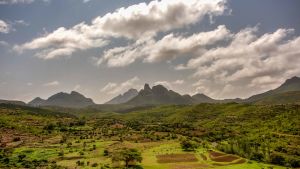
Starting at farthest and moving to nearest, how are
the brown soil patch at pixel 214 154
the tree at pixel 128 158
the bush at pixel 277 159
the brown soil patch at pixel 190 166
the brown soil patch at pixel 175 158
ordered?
the brown soil patch at pixel 214 154 → the bush at pixel 277 159 → the brown soil patch at pixel 175 158 → the tree at pixel 128 158 → the brown soil patch at pixel 190 166

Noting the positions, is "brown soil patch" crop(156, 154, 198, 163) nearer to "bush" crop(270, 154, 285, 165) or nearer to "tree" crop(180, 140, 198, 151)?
"tree" crop(180, 140, 198, 151)

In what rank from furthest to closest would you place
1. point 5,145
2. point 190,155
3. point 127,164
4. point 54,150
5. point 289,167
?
1. point 5,145
2. point 54,150
3. point 190,155
4. point 289,167
5. point 127,164

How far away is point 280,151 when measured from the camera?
590 ft

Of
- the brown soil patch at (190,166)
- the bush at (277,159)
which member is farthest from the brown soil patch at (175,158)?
the bush at (277,159)

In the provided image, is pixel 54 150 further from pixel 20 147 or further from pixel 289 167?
pixel 289 167

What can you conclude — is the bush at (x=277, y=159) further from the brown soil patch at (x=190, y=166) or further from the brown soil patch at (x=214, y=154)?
the brown soil patch at (x=190, y=166)

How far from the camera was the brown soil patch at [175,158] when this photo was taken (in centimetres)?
14550

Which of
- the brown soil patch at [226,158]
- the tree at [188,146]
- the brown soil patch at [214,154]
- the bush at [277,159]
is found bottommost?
the bush at [277,159]

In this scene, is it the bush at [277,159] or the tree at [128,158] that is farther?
the bush at [277,159]

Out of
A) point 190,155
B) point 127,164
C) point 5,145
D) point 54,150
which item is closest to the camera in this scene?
point 127,164

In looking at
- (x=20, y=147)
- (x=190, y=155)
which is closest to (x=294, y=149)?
(x=190, y=155)

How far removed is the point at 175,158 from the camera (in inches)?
5945

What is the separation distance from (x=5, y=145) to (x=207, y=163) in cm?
10848

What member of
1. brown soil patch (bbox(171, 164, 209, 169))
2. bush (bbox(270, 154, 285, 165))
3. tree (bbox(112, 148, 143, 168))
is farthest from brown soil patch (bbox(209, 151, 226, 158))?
tree (bbox(112, 148, 143, 168))
